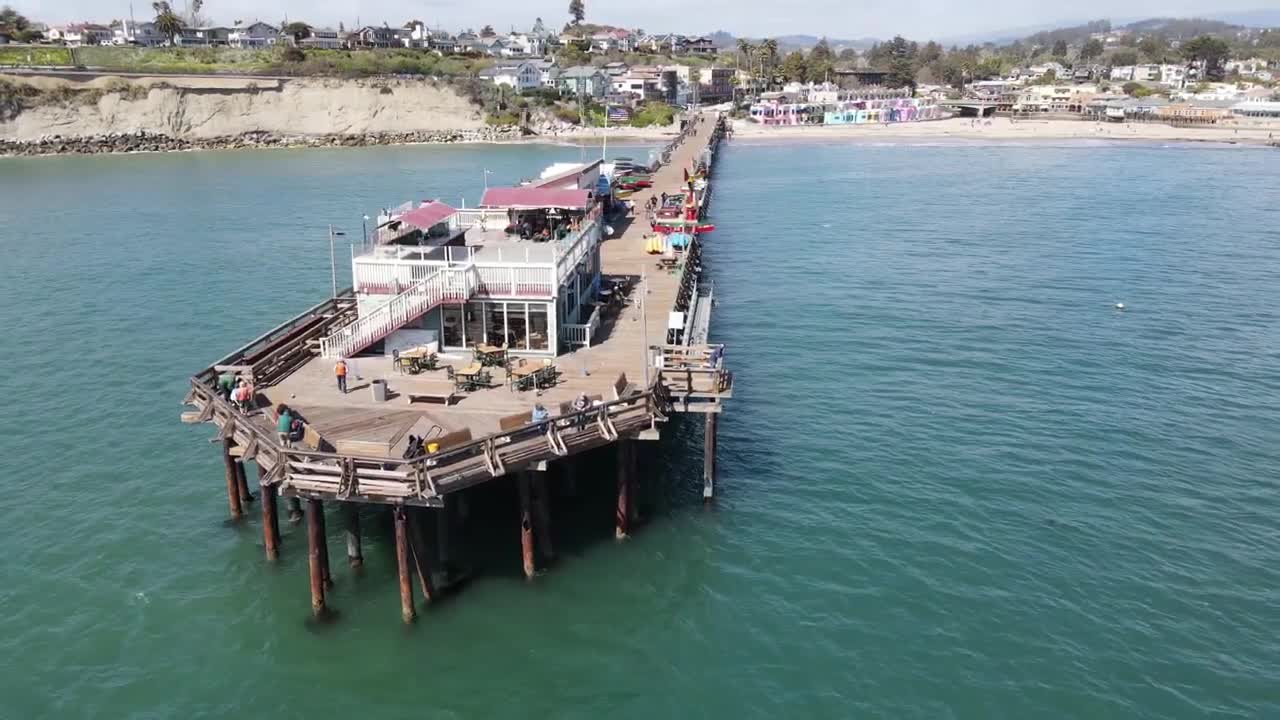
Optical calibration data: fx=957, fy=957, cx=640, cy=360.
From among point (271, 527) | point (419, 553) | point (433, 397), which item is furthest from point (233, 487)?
point (419, 553)

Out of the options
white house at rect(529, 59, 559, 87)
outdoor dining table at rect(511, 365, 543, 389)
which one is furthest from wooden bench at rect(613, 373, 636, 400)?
white house at rect(529, 59, 559, 87)

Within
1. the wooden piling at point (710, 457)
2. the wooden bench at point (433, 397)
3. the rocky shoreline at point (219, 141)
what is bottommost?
the wooden piling at point (710, 457)

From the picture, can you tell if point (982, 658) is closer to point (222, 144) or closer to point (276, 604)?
point (276, 604)

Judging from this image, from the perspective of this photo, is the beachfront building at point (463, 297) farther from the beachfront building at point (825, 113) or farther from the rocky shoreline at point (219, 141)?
the beachfront building at point (825, 113)

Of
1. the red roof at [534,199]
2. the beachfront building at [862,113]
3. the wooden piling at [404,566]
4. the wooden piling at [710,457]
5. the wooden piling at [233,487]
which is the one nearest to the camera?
the wooden piling at [404,566]

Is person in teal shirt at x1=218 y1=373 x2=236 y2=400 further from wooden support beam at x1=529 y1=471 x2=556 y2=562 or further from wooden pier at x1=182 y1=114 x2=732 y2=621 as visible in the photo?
wooden support beam at x1=529 y1=471 x2=556 y2=562

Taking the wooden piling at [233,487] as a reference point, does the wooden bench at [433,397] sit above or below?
above

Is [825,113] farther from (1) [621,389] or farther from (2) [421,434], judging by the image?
(2) [421,434]

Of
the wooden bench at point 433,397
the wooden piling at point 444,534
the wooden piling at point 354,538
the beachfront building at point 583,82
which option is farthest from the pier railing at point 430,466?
the beachfront building at point 583,82

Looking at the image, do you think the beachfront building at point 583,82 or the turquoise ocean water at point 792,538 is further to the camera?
the beachfront building at point 583,82
